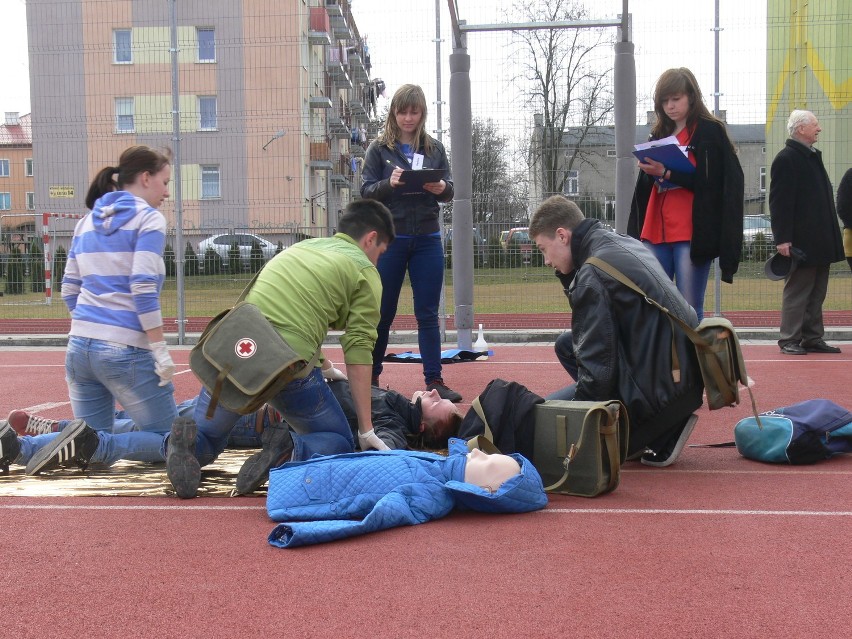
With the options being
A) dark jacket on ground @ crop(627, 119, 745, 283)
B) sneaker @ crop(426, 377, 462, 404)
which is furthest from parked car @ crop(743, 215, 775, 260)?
sneaker @ crop(426, 377, 462, 404)

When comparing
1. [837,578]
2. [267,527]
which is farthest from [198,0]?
[837,578]

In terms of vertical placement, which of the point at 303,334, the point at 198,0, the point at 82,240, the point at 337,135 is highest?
the point at 198,0

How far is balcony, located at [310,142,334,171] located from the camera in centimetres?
1280

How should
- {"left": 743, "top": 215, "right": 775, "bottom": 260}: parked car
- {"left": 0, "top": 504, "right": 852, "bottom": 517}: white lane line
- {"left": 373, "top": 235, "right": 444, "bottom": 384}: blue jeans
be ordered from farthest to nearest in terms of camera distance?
{"left": 743, "top": 215, "right": 775, "bottom": 260}: parked car → {"left": 373, "top": 235, "right": 444, "bottom": 384}: blue jeans → {"left": 0, "top": 504, "right": 852, "bottom": 517}: white lane line

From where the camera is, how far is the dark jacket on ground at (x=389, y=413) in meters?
5.17

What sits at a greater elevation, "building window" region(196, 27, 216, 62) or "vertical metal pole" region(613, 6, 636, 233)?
"building window" region(196, 27, 216, 62)

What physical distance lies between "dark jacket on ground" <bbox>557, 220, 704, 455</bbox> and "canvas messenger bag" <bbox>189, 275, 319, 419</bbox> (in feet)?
4.35

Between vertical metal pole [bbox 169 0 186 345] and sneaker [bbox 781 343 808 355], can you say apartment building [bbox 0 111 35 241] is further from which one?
sneaker [bbox 781 343 808 355]

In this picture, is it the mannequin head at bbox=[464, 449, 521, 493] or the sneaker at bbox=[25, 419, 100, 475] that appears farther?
the sneaker at bbox=[25, 419, 100, 475]

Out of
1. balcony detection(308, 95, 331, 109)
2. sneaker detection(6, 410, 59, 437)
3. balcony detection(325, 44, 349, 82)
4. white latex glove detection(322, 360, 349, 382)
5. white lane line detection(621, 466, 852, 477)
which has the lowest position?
white lane line detection(621, 466, 852, 477)

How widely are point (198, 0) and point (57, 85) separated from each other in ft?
7.42

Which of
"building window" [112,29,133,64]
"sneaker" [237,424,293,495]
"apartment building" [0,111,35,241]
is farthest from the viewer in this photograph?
"apartment building" [0,111,35,241]

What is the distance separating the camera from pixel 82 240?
4.86 meters

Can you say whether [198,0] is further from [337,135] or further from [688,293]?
[688,293]
